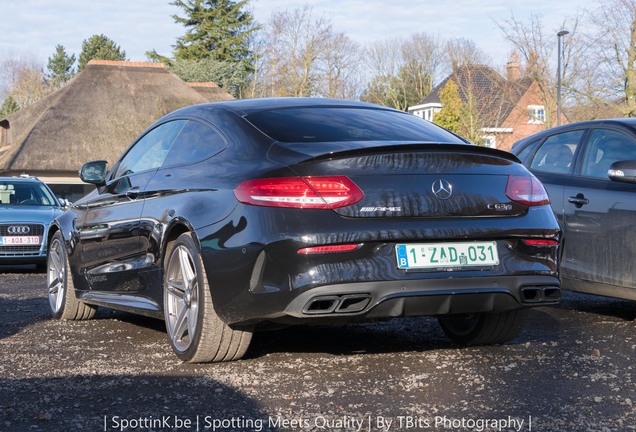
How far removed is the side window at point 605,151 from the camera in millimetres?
7605

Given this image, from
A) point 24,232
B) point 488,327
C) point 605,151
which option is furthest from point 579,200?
point 24,232


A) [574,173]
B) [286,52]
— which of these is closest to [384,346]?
[574,173]

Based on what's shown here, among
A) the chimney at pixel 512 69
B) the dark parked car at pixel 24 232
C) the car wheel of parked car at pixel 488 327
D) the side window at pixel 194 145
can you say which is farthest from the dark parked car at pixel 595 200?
the chimney at pixel 512 69

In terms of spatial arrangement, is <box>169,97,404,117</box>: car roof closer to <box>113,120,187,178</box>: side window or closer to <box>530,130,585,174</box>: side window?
<box>113,120,187,178</box>: side window

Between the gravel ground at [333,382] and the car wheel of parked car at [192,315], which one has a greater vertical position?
the car wheel of parked car at [192,315]

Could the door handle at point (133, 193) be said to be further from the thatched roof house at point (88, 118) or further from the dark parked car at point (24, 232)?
the thatched roof house at point (88, 118)

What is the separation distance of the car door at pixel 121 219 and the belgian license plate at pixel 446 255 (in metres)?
1.99

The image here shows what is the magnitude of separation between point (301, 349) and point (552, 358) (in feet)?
5.05

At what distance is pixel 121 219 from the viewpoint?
22.2ft

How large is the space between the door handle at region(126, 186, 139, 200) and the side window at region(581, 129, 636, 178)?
3.50 m

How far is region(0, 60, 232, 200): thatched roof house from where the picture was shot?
47406mm

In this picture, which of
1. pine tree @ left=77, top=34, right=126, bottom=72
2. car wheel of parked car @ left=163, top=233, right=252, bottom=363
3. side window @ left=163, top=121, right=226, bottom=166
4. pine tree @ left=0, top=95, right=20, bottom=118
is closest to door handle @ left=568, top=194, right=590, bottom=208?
side window @ left=163, top=121, right=226, bottom=166

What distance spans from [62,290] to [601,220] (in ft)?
14.1

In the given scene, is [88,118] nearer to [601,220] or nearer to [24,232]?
[24,232]
